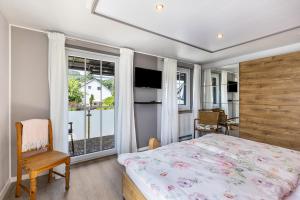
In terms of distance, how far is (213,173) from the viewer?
4.37ft

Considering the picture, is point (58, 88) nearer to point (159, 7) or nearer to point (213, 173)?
point (159, 7)

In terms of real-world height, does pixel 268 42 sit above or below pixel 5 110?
above

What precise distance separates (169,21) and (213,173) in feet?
6.22

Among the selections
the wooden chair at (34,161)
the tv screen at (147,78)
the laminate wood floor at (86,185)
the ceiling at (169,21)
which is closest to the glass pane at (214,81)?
the ceiling at (169,21)

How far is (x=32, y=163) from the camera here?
1.82 metres

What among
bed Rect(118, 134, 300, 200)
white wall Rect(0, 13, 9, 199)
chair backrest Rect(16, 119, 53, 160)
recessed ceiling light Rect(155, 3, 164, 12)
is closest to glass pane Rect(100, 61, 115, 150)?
chair backrest Rect(16, 119, 53, 160)

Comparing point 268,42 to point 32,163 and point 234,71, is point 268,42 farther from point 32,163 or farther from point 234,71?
point 32,163

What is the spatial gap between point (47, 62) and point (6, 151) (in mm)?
1400

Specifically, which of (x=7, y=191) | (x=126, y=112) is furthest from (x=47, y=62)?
(x=7, y=191)

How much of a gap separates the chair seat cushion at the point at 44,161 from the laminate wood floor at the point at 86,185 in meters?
0.44

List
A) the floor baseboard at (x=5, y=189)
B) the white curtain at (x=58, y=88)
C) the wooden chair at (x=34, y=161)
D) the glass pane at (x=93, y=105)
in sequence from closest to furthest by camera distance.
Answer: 1. the wooden chair at (x=34, y=161)
2. the floor baseboard at (x=5, y=189)
3. the white curtain at (x=58, y=88)
4. the glass pane at (x=93, y=105)

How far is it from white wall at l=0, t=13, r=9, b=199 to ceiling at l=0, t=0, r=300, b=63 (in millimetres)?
271

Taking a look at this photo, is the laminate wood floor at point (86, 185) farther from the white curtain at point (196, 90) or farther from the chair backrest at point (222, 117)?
the chair backrest at point (222, 117)

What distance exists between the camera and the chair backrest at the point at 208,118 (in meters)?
3.96
